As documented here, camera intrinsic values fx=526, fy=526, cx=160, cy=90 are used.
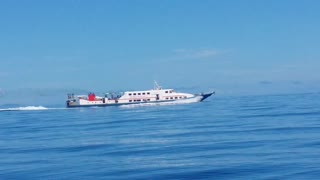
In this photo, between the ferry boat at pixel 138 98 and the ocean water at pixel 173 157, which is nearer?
the ocean water at pixel 173 157

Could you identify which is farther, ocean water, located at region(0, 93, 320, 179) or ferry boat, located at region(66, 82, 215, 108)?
ferry boat, located at region(66, 82, 215, 108)

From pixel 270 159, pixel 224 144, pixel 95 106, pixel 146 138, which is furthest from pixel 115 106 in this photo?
pixel 270 159

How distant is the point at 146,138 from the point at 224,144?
936cm

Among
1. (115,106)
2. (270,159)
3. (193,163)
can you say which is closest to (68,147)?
(193,163)

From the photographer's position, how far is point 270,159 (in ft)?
83.6

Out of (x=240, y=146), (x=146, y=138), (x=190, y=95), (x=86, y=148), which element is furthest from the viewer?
(x=190, y=95)

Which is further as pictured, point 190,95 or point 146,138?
point 190,95

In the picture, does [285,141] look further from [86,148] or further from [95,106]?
[95,106]

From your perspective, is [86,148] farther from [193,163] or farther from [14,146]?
[193,163]

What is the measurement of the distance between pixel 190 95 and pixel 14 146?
93082mm

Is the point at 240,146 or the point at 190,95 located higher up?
the point at 190,95

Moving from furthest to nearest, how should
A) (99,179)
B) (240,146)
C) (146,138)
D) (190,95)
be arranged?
(190,95) → (146,138) → (240,146) → (99,179)

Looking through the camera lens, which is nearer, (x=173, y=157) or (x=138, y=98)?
(x=173, y=157)

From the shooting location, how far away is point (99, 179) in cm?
2203
